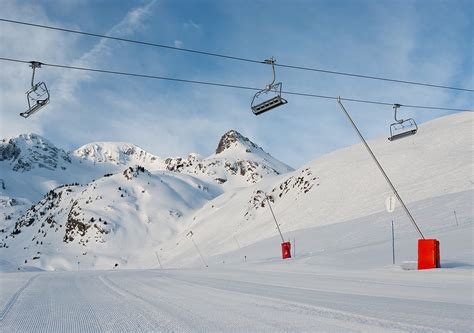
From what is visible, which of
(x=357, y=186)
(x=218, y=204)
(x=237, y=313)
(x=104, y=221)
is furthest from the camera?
(x=104, y=221)

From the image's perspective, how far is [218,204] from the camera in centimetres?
12544

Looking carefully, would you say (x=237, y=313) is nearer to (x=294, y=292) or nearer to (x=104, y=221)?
(x=294, y=292)

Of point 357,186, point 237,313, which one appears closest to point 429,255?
point 237,313

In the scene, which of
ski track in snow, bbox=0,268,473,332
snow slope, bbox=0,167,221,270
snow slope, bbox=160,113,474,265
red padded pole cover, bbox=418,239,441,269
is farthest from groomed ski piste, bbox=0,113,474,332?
snow slope, bbox=0,167,221,270

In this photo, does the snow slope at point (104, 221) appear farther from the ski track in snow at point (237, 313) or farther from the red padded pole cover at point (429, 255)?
the ski track in snow at point (237, 313)

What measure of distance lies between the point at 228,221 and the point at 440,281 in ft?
276

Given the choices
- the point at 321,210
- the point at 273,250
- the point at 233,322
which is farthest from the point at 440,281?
the point at 321,210

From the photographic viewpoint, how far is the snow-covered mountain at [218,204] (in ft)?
189

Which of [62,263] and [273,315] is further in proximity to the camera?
[62,263]

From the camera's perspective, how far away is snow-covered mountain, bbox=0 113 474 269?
57656 millimetres

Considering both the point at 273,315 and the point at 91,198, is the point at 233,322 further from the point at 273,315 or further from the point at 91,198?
the point at 91,198

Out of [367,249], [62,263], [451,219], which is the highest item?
[451,219]

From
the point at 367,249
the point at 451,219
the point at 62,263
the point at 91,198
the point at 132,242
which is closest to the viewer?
the point at 367,249

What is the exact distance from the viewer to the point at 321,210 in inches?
2554
